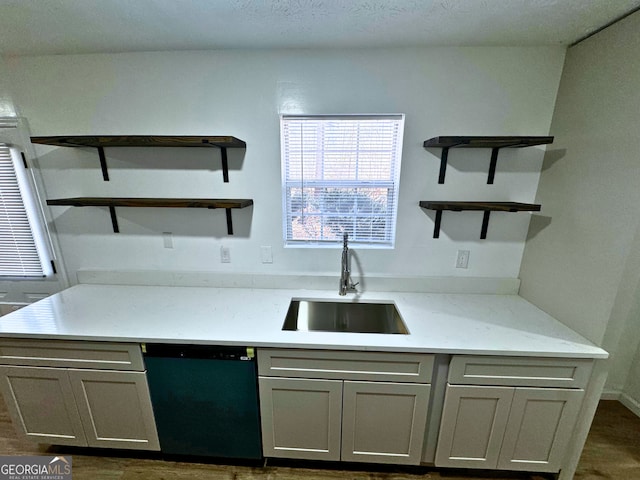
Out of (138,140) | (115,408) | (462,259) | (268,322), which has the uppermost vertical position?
(138,140)

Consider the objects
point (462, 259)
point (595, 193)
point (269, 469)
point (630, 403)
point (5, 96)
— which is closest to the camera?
point (595, 193)

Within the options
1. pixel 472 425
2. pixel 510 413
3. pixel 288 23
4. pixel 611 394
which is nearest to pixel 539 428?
pixel 510 413

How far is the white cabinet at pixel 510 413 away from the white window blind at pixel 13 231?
2.81m

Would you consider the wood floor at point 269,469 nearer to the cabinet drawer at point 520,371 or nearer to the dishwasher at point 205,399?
the dishwasher at point 205,399

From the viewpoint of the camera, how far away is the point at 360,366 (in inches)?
48.8

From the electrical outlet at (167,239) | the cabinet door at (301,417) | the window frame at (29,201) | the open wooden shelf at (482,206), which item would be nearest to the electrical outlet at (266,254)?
the electrical outlet at (167,239)

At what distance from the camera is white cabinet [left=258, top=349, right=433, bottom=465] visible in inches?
48.7

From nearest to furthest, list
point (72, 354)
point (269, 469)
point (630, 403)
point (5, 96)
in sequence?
1. point (72, 354)
2. point (269, 469)
3. point (5, 96)
4. point (630, 403)

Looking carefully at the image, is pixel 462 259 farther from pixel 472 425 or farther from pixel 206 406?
pixel 206 406

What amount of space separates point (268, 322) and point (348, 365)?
47 cm

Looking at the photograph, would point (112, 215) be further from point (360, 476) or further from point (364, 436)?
point (360, 476)

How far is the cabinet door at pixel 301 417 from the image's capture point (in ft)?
4.19

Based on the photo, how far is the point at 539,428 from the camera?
4.15ft

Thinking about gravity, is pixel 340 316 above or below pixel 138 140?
below
